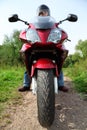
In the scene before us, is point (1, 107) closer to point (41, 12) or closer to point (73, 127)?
point (73, 127)

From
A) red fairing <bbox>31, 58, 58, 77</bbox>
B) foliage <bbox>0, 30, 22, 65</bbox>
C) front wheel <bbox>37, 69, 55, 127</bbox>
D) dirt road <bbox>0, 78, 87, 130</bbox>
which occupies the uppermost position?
red fairing <bbox>31, 58, 58, 77</bbox>

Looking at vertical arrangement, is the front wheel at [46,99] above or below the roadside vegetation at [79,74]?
above

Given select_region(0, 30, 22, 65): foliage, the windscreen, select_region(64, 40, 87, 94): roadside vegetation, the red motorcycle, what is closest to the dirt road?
the red motorcycle

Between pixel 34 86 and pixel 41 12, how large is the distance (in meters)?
1.67

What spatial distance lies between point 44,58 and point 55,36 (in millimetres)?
380

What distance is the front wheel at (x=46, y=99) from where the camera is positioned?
4.02m

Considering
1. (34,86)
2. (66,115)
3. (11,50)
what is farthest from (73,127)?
(11,50)

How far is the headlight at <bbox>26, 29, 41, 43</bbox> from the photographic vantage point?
4546 millimetres

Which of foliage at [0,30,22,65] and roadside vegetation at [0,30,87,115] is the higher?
roadside vegetation at [0,30,87,115]

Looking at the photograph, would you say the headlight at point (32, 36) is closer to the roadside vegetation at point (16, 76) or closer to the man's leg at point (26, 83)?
the roadside vegetation at point (16, 76)

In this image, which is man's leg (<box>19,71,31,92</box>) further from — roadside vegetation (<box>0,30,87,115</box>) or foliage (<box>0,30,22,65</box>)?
foliage (<box>0,30,22,65</box>)

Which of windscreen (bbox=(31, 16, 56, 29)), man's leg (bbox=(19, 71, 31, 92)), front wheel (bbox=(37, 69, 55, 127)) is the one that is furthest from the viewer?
man's leg (bbox=(19, 71, 31, 92))

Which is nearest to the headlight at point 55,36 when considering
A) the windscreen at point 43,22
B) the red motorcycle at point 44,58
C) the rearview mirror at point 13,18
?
the red motorcycle at point 44,58

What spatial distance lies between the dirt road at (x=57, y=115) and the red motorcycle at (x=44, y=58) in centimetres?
47
